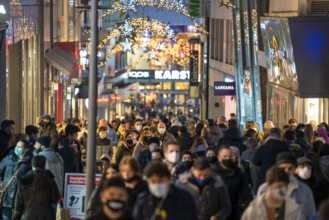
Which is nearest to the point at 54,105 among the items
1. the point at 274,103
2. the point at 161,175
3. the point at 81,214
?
the point at 274,103

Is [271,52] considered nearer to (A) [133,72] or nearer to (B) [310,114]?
(B) [310,114]

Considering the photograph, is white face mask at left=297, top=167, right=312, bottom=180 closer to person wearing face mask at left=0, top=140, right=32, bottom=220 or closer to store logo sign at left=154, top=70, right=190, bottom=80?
person wearing face mask at left=0, top=140, right=32, bottom=220

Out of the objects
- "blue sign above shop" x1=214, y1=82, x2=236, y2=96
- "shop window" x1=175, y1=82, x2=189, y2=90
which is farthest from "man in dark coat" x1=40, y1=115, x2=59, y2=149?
"shop window" x1=175, y1=82, x2=189, y2=90

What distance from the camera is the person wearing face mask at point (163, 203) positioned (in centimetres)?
1065

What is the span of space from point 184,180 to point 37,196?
307cm

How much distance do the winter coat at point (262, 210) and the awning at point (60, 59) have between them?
94.8 feet

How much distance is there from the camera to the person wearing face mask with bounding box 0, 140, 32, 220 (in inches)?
671

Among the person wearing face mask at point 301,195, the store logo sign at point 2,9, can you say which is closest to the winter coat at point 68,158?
the person wearing face mask at point 301,195

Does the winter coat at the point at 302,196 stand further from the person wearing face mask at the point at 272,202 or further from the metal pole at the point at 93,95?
the metal pole at the point at 93,95

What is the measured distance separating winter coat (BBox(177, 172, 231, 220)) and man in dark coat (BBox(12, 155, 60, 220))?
2720mm

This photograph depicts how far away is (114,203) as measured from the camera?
33.0 ft

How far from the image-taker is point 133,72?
91.9 m

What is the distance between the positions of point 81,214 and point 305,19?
43.7 feet

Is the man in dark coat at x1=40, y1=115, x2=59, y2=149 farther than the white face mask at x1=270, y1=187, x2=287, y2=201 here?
Yes
